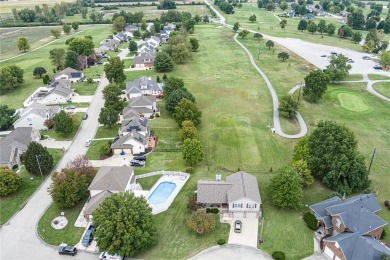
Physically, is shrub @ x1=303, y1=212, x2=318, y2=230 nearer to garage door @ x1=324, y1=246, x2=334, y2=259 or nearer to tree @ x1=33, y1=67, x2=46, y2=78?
garage door @ x1=324, y1=246, x2=334, y2=259

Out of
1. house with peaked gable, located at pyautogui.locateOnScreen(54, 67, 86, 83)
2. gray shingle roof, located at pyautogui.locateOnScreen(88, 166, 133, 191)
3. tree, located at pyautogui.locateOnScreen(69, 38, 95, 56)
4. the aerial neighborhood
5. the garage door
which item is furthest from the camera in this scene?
tree, located at pyautogui.locateOnScreen(69, 38, 95, 56)

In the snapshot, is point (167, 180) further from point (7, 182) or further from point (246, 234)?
point (7, 182)

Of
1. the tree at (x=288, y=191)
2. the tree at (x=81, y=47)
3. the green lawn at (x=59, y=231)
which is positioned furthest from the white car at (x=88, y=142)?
the tree at (x=81, y=47)

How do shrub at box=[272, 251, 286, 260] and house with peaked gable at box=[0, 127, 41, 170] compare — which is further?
house with peaked gable at box=[0, 127, 41, 170]

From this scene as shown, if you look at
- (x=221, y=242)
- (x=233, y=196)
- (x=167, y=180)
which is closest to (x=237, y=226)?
(x=221, y=242)

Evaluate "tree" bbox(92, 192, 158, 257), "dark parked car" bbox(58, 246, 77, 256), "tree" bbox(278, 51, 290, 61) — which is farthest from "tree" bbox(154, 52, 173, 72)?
"dark parked car" bbox(58, 246, 77, 256)

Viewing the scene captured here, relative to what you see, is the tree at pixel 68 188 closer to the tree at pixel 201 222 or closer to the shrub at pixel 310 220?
the tree at pixel 201 222
